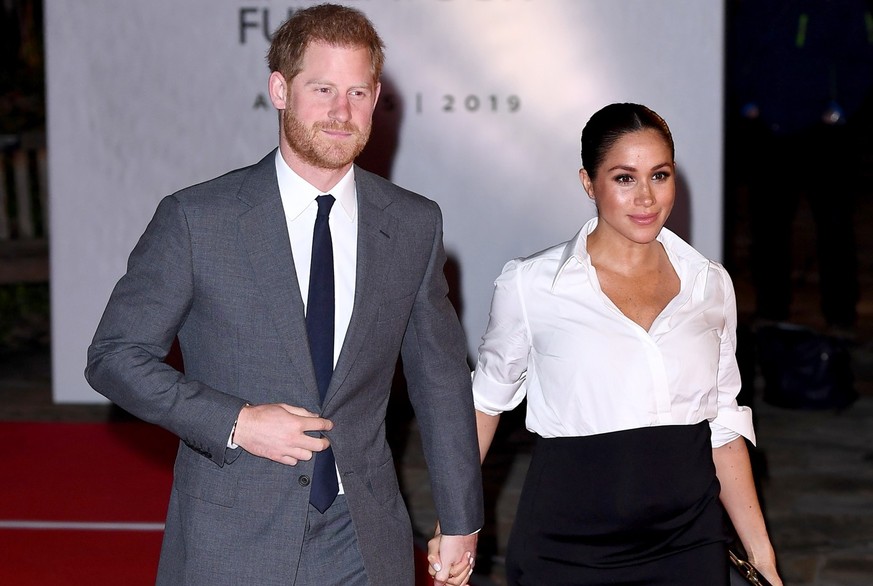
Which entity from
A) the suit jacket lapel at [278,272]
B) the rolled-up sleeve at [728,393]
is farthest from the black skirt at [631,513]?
the suit jacket lapel at [278,272]

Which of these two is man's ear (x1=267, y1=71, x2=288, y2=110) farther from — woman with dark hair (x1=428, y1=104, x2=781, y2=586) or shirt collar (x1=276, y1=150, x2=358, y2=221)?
woman with dark hair (x1=428, y1=104, x2=781, y2=586)

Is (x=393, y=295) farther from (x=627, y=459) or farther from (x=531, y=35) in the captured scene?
(x=531, y=35)

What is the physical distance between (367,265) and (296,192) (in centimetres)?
20

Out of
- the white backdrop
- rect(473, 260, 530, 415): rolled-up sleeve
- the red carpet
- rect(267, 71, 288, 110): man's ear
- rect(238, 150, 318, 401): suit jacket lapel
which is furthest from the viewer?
the white backdrop

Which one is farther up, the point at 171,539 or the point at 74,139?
the point at 74,139

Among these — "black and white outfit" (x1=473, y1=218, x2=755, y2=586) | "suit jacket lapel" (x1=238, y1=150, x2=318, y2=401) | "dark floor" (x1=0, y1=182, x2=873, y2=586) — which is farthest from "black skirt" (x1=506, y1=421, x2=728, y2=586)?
"dark floor" (x1=0, y1=182, x2=873, y2=586)

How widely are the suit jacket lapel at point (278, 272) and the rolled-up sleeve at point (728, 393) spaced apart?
1121 millimetres

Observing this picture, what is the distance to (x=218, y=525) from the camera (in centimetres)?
257

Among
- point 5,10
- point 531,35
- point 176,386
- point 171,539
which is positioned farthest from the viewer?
point 5,10

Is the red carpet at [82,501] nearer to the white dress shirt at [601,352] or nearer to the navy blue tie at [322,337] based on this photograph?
the white dress shirt at [601,352]

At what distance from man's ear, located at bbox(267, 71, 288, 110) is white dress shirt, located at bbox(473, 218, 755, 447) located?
772 millimetres

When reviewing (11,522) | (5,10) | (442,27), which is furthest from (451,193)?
(5,10)

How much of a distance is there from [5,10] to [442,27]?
1234 centimetres

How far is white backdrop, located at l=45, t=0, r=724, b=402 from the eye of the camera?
21.6 feet
